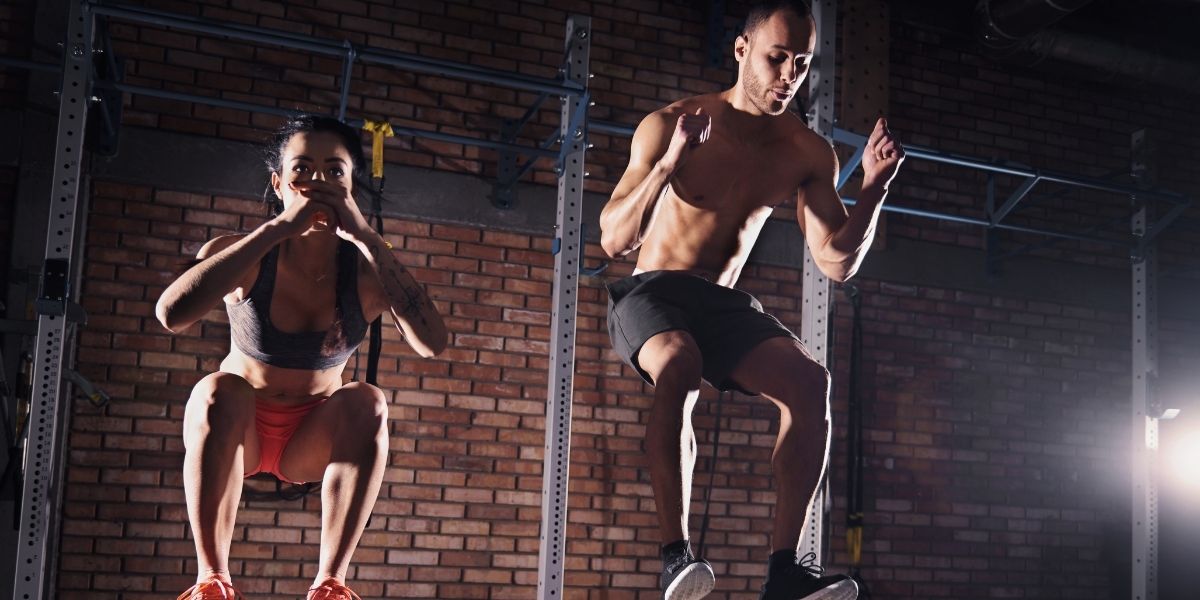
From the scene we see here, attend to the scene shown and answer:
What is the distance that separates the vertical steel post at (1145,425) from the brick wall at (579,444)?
4.00 feet

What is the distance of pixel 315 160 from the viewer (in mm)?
2807

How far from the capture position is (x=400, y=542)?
5250mm

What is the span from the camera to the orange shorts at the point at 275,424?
2.76 m

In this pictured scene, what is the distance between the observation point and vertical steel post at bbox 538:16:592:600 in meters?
3.53

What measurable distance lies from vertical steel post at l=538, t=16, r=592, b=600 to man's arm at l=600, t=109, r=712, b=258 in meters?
0.87

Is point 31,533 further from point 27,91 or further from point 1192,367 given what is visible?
point 1192,367

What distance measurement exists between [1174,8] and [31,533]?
682 cm

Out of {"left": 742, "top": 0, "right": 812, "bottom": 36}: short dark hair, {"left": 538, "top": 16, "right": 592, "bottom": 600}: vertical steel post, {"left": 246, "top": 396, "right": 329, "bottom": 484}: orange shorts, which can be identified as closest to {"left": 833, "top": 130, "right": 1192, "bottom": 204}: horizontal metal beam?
{"left": 538, "top": 16, "right": 592, "bottom": 600}: vertical steel post

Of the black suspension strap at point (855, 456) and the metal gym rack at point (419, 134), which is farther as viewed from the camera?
the black suspension strap at point (855, 456)

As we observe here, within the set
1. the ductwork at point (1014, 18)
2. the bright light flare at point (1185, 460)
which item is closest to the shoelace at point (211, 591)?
the ductwork at point (1014, 18)

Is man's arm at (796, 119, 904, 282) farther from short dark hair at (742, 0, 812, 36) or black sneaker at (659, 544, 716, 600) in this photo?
black sneaker at (659, 544, 716, 600)

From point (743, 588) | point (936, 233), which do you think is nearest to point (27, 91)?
point (743, 588)

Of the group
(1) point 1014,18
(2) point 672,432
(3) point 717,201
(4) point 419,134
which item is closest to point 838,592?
(2) point 672,432

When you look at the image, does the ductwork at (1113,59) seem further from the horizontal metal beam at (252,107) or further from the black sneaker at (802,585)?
the black sneaker at (802,585)
